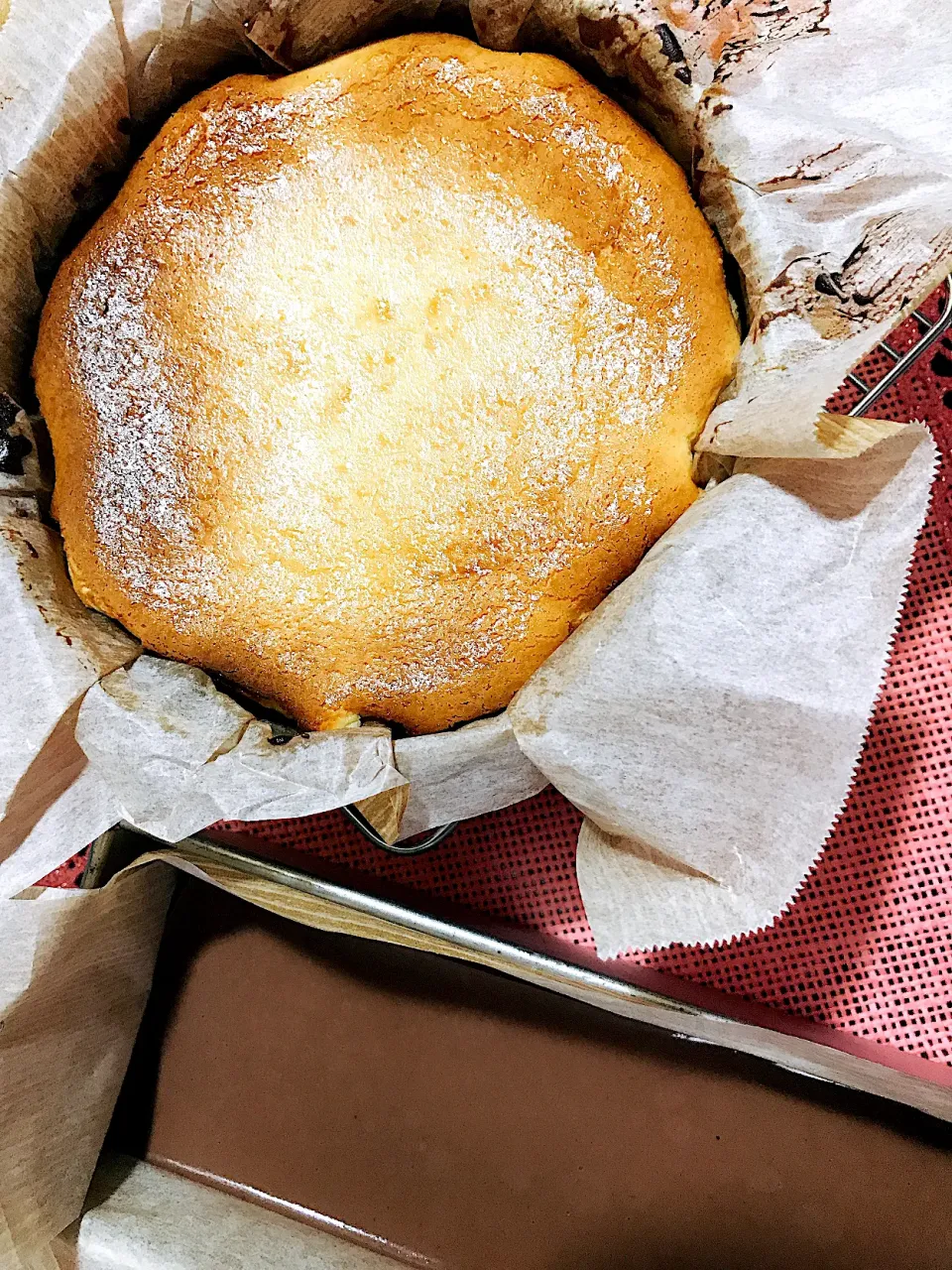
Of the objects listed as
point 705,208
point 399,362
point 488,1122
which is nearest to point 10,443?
point 399,362

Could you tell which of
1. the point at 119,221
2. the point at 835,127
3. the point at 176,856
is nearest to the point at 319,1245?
the point at 176,856

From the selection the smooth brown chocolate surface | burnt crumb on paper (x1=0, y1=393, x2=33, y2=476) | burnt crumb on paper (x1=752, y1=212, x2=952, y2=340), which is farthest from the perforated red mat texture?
burnt crumb on paper (x1=0, y1=393, x2=33, y2=476)

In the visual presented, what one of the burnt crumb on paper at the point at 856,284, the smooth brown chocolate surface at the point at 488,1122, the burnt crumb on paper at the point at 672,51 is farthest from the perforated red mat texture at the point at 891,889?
the burnt crumb on paper at the point at 672,51

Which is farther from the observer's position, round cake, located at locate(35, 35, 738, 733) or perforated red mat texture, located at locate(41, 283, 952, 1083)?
perforated red mat texture, located at locate(41, 283, 952, 1083)

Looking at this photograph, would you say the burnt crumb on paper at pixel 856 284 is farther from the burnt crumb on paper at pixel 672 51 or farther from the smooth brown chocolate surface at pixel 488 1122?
the smooth brown chocolate surface at pixel 488 1122

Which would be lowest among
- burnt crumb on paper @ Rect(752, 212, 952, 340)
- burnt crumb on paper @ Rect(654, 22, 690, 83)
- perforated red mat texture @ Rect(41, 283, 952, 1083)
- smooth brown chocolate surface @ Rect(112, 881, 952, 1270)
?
smooth brown chocolate surface @ Rect(112, 881, 952, 1270)

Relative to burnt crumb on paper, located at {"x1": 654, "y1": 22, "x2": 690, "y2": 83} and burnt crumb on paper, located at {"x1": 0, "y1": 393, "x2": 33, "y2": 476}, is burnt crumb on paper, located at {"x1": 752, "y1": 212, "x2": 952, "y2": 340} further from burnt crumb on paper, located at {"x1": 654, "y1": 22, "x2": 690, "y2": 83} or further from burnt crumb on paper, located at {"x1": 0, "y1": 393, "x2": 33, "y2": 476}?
burnt crumb on paper, located at {"x1": 0, "y1": 393, "x2": 33, "y2": 476}
